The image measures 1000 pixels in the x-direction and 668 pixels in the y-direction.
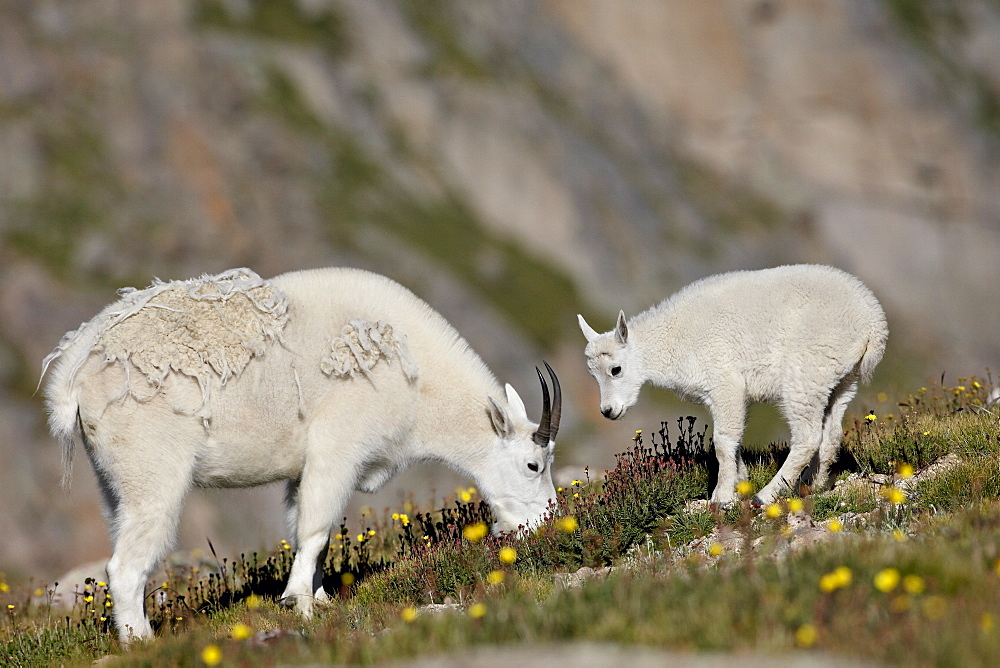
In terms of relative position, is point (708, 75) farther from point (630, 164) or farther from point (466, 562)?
point (466, 562)

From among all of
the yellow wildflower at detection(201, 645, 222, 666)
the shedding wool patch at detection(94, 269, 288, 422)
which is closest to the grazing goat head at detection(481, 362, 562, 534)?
the shedding wool patch at detection(94, 269, 288, 422)

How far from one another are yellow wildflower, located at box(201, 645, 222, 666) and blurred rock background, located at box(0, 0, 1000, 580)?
13.8 metres

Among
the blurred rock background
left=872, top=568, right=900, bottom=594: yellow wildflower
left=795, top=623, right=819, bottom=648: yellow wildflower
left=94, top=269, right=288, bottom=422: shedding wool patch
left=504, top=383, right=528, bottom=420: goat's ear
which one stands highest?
the blurred rock background

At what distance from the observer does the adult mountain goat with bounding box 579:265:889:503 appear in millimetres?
7484

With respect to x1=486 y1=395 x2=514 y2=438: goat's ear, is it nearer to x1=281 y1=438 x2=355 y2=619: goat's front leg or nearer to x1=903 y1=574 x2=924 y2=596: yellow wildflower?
x1=281 y1=438 x2=355 y2=619: goat's front leg

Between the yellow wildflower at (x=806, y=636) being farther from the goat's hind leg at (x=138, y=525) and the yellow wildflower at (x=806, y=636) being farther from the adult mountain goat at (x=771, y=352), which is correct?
the goat's hind leg at (x=138, y=525)

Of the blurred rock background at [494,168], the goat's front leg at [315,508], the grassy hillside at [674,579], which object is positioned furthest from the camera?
the blurred rock background at [494,168]

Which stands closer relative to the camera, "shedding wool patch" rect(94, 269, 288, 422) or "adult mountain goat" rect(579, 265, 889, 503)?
"shedding wool patch" rect(94, 269, 288, 422)

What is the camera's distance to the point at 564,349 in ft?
117

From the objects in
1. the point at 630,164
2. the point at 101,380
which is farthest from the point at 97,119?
the point at 101,380

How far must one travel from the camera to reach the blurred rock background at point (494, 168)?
29172 millimetres

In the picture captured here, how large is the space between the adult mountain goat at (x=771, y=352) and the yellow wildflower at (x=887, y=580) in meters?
2.97

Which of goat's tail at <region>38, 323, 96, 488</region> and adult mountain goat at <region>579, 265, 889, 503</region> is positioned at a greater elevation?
goat's tail at <region>38, 323, 96, 488</region>

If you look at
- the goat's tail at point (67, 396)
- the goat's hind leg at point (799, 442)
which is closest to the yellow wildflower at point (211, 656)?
the goat's tail at point (67, 396)
